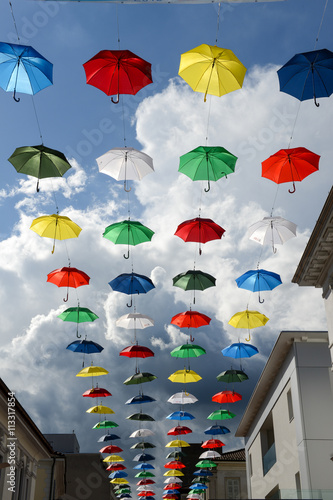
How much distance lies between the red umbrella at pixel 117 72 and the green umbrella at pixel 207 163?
6.75 ft

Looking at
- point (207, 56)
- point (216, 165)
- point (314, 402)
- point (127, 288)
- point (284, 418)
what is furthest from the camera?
point (284, 418)

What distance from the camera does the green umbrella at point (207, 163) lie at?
12860 mm

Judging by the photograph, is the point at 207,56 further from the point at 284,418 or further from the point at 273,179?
the point at 284,418

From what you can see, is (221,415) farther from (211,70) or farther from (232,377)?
(211,70)

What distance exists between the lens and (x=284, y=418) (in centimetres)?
2112

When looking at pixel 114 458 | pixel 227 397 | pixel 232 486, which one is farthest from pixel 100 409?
pixel 232 486

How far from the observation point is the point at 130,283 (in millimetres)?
16734

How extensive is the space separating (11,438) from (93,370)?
4.94 meters

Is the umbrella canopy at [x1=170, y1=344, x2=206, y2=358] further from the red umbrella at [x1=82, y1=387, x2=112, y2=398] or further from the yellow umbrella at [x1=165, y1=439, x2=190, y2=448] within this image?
the yellow umbrella at [x1=165, y1=439, x2=190, y2=448]

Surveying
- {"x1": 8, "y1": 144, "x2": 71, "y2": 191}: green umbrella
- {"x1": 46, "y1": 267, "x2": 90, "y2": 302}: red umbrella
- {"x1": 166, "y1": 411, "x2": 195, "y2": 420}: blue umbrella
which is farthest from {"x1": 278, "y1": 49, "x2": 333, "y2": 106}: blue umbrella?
{"x1": 166, "y1": 411, "x2": 195, "y2": 420}: blue umbrella

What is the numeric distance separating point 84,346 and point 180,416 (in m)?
10.6

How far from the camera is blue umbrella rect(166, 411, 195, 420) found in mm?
28422

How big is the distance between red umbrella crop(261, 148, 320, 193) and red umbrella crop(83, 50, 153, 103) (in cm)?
338

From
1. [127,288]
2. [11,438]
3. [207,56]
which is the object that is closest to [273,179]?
[207,56]
